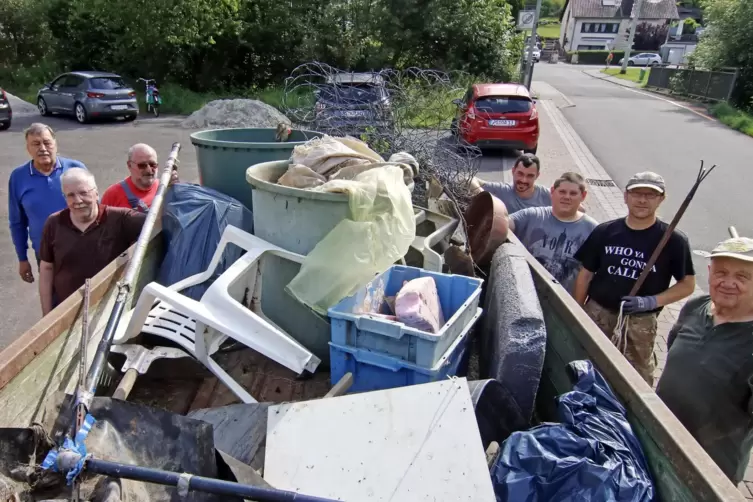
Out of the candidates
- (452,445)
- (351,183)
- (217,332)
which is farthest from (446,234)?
(452,445)

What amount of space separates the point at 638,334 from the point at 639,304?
0.76 feet

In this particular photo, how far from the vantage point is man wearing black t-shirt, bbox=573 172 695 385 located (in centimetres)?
303

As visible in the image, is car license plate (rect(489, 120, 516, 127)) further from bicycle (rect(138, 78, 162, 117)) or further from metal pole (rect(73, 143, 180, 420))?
bicycle (rect(138, 78, 162, 117))

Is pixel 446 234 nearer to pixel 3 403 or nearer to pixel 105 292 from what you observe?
pixel 105 292

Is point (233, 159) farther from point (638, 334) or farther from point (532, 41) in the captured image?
point (532, 41)

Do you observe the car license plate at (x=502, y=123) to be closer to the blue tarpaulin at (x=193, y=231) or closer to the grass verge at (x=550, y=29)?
the blue tarpaulin at (x=193, y=231)

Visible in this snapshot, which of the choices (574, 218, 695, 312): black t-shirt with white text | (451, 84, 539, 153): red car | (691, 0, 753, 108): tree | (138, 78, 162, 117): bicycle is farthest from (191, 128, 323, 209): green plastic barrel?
(691, 0, 753, 108): tree

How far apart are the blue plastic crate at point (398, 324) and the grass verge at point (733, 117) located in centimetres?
1765

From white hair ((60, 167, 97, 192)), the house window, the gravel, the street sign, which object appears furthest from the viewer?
→ the house window

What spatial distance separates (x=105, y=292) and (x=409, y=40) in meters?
20.5

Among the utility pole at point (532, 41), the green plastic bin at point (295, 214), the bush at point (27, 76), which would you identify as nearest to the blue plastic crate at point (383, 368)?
the green plastic bin at point (295, 214)

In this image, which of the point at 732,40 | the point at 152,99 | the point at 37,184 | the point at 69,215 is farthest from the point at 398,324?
the point at 732,40

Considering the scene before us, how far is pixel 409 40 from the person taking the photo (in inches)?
834

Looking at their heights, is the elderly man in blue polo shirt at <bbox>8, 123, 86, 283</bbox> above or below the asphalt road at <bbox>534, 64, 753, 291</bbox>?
above
